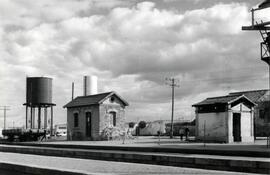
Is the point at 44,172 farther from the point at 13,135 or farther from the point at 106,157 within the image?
the point at 13,135

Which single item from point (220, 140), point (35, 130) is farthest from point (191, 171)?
point (35, 130)

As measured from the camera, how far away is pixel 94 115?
113 feet

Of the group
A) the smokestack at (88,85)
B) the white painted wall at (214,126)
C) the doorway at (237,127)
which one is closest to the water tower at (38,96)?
the smokestack at (88,85)

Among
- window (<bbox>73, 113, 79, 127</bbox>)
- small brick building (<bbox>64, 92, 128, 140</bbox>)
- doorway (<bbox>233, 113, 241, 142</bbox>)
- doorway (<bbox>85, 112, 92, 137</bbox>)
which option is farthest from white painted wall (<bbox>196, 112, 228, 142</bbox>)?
window (<bbox>73, 113, 79, 127</bbox>)

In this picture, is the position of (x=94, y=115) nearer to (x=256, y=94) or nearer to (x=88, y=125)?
(x=88, y=125)

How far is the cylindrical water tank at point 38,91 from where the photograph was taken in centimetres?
4791

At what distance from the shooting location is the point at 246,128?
95.7 feet

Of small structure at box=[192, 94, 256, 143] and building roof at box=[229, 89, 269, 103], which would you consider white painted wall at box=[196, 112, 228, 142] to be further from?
building roof at box=[229, 89, 269, 103]

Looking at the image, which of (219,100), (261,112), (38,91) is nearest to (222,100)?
(219,100)

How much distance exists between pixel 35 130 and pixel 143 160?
26458mm

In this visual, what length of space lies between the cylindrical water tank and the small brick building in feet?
38.1

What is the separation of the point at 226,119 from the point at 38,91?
89.8ft

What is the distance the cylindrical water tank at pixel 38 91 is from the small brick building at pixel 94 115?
38.1ft

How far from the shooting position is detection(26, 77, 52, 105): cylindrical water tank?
157 ft
